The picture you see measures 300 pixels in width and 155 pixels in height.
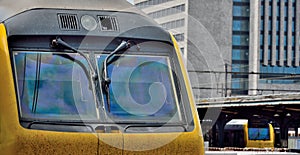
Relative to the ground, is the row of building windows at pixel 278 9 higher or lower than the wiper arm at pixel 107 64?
higher

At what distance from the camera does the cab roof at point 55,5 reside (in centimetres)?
858

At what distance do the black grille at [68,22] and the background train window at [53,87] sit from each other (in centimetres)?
35

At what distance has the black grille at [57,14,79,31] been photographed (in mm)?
8477

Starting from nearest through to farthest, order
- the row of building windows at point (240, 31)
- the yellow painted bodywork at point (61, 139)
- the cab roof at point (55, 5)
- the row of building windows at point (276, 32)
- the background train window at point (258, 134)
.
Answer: the yellow painted bodywork at point (61, 139)
the cab roof at point (55, 5)
the background train window at point (258, 134)
the row of building windows at point (276, 32)
the row of building windows at point (240, 31)

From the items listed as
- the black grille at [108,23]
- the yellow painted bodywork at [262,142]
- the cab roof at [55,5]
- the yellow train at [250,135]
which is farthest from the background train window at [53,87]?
the yellow painted bodywork at [262,142]

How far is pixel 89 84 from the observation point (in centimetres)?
830

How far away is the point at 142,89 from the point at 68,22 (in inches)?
46.9

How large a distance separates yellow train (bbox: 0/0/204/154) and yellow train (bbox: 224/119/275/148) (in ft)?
186

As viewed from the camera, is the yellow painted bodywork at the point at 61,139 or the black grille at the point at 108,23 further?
the black grille at the point at 108,23

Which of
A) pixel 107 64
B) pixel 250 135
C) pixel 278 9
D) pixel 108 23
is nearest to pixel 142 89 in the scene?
pixel 107 64

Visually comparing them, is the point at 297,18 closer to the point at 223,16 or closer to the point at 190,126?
the point at 223,16

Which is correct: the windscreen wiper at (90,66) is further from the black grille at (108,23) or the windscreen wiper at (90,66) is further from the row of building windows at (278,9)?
the row of building windows at (278,9)

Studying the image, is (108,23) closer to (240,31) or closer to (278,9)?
(240,31)

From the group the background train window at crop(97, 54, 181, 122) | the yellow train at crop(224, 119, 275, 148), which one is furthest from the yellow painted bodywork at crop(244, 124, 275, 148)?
the background train window at crop(97, 54, 181, 122)
